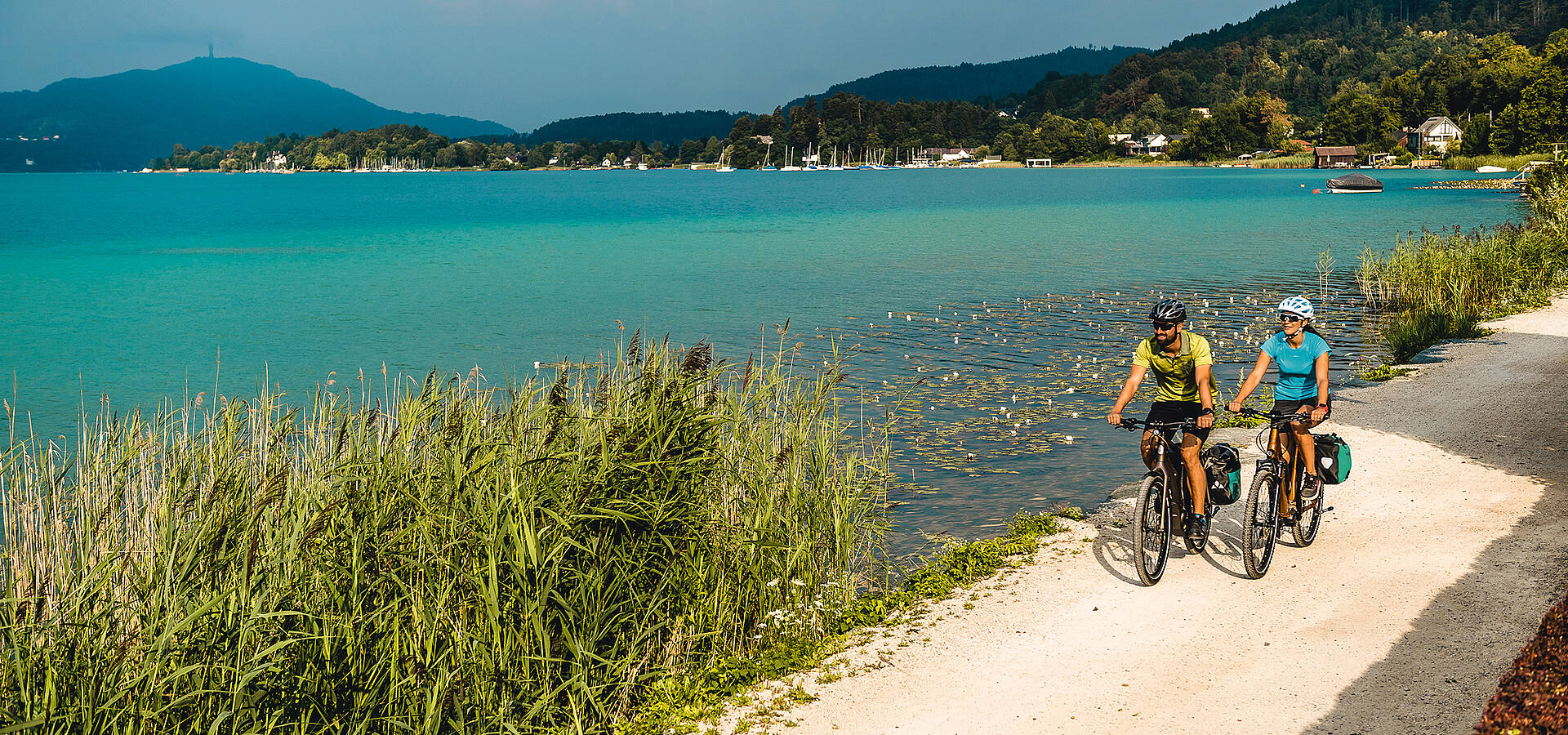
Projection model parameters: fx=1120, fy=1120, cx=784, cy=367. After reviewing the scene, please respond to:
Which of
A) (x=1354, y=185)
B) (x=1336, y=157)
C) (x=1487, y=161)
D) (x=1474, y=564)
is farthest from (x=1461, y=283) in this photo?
(x=1336, y=157)

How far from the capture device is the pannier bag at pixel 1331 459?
30.4ft

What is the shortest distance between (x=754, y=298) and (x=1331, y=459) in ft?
87.2

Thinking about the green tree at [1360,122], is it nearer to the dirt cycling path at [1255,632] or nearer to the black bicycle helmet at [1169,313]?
the dirt cycling path at [1255,632]

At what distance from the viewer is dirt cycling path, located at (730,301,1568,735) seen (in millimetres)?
6836

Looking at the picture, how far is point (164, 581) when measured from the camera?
625 centimetres

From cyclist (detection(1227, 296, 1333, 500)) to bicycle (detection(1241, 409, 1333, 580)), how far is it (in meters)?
0.06

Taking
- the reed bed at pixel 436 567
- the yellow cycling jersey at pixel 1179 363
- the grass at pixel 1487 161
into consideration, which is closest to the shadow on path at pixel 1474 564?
the yellow cycling jersey at pixel 1179 363

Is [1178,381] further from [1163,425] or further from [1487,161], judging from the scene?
[1487,161]

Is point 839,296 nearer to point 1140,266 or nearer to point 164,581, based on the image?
point 1140,266

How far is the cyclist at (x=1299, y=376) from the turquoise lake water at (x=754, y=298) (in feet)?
12.0

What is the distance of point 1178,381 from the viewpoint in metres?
8.54

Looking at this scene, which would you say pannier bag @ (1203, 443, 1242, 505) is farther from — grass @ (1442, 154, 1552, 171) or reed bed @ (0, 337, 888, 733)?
grass @ (1442, 154, 1552, 171)

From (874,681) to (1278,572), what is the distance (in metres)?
3.80

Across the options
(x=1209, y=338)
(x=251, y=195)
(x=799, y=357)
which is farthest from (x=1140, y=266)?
(x=251, y=195)
